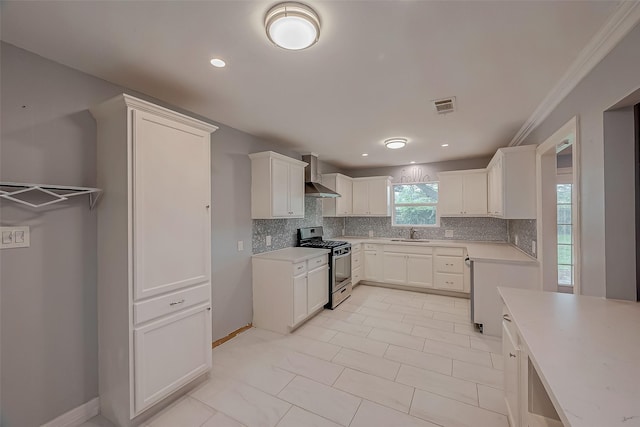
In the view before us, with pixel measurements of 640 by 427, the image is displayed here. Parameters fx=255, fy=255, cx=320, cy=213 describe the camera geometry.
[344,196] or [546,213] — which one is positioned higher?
[344,196]

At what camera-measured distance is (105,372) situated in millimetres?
1828

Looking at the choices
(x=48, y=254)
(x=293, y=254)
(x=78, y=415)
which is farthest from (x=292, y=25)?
(x=78, y=415)

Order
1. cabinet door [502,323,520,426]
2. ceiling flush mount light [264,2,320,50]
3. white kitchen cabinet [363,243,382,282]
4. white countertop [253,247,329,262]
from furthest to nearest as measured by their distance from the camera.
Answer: white kitchen cabinet [363,243,382,282] < white countertop [253,247,329,262] < cabinet door [502,323,520,426] < ceiling flush mount light [264,2,320,50]

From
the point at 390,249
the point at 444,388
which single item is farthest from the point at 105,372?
the point at 390,249

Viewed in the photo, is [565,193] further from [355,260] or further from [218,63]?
[218,63]

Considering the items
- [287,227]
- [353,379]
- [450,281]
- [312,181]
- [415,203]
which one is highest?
[312,181]

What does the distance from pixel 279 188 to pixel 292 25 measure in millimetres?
2138

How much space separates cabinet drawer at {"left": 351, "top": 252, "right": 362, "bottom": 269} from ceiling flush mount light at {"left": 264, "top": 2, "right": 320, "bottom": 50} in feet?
12.1

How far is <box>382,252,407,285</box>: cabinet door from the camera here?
4637 mm

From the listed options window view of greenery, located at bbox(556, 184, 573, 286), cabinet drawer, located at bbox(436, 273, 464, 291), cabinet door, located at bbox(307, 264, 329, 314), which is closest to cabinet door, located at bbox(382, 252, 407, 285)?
cabinet drawer, located at bbox(436, 273, 464, 291)

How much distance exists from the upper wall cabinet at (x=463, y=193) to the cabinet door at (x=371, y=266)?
1.49 m

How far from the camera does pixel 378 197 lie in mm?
5254

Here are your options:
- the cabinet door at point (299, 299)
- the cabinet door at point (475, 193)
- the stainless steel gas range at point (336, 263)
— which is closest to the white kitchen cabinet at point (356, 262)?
the stainless steel gas range at point (336, 263)

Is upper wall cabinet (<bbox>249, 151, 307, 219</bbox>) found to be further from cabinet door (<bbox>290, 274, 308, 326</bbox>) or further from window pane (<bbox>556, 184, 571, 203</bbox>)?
window pane (<bbox>556, 184, 571, 203</bbox>)
